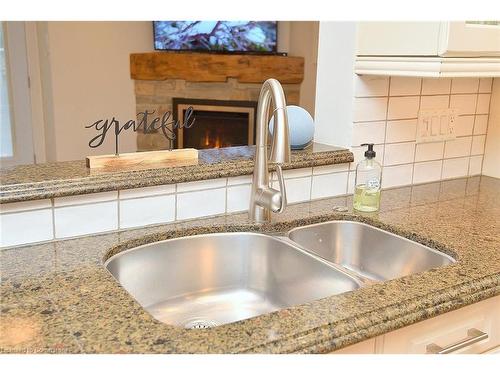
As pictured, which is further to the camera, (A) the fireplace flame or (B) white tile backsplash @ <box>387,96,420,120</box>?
(A) the fireplace flame

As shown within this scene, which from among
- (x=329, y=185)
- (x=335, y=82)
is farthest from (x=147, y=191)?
(x=335, y=82)

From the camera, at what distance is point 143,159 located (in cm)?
126

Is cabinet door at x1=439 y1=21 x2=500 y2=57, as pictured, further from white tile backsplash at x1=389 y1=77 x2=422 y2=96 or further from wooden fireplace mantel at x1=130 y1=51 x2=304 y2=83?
wooden fireplace mantel at x1=130 y1=51 x2=304 y2=83

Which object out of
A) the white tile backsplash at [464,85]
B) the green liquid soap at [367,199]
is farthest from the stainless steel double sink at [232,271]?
the white tile backsplash at [464,85]

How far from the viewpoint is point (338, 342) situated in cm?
79

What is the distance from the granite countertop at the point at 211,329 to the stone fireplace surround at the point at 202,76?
9.06 ft

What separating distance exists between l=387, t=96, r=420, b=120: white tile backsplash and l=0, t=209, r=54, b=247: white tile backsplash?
3.25 feet

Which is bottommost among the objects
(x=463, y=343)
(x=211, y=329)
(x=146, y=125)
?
(x=463, y=343)

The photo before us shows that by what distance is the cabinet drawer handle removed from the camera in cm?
97

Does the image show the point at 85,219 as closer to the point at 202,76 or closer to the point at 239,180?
the point at 239,180

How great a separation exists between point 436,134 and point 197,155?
80cm

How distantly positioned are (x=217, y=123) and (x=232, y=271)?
2967 millimetres

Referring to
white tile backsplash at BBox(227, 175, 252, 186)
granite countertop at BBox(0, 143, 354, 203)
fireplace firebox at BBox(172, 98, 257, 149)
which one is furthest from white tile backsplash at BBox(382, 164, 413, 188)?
fireplace firebox at BBox(172, 98, 257, 149)
